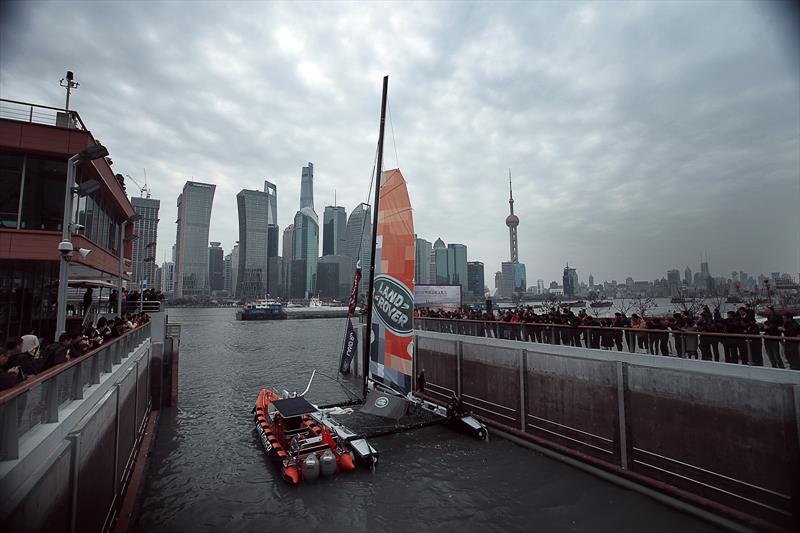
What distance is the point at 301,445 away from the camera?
14.7m

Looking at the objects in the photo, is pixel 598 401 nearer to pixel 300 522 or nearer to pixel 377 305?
pixel 377 305

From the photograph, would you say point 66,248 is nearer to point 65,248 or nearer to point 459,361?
point 65,248

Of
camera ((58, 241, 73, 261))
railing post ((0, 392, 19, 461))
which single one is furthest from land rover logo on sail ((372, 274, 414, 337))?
railing post ((0, 392, 19, 461))

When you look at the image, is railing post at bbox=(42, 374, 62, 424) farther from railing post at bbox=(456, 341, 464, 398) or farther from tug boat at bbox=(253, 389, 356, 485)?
railing post at bbox=(456, 341, 464, 398)

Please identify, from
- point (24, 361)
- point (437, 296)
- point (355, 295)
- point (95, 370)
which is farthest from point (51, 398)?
point (437, 296)

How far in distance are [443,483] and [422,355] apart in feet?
38.3

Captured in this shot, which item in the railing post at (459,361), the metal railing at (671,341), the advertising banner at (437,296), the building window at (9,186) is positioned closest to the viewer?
the metal railing at (671,341)

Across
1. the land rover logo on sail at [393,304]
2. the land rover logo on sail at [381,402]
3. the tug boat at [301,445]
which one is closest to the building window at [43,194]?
the tug boat at [301,445]

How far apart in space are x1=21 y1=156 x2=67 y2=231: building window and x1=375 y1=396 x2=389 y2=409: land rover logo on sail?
1537cm

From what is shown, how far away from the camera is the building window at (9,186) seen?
15.5 meters

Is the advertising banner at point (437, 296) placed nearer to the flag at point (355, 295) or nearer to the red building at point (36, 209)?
the flag at point (355, 295)

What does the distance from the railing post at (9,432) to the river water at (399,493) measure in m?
7.65

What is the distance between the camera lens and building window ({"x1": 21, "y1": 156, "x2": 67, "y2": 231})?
1603cm

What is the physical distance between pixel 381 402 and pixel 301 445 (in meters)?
3.44
